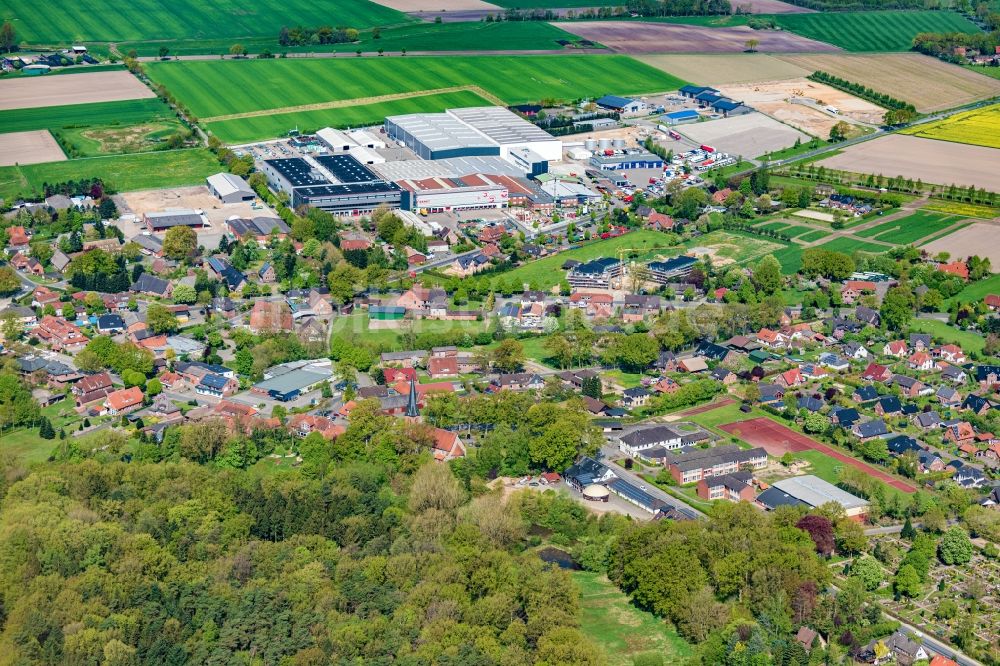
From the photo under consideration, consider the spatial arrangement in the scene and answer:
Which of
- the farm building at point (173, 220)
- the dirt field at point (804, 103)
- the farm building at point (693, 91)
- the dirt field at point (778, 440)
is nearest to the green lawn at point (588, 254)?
the dirt field at point (778, 440)

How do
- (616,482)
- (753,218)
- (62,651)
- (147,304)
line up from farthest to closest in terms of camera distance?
(753,218), (147,304), (616,482), (62,651)

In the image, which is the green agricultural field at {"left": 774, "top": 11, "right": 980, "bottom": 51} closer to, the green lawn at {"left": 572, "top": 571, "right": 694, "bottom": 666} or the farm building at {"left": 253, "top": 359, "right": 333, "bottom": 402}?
the farm building at {"left": 253, "top": 359, "right": 333, "bottom": 402}

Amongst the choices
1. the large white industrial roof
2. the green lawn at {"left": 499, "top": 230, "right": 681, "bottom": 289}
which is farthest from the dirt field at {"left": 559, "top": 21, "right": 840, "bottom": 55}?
the green lawn at {"left": 499, "top": 230, "right": 681, "bottom": 289}

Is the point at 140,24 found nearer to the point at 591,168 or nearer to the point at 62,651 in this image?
the point at 591,168

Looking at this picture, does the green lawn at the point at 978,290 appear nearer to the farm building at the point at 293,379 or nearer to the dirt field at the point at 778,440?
the dirt field at the point at 778,440

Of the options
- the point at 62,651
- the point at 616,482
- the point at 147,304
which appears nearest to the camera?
the point at 62,651

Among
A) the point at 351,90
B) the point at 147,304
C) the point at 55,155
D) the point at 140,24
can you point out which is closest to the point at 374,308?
the point at 147,304

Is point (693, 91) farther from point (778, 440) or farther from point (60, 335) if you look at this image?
point (60, 335)
